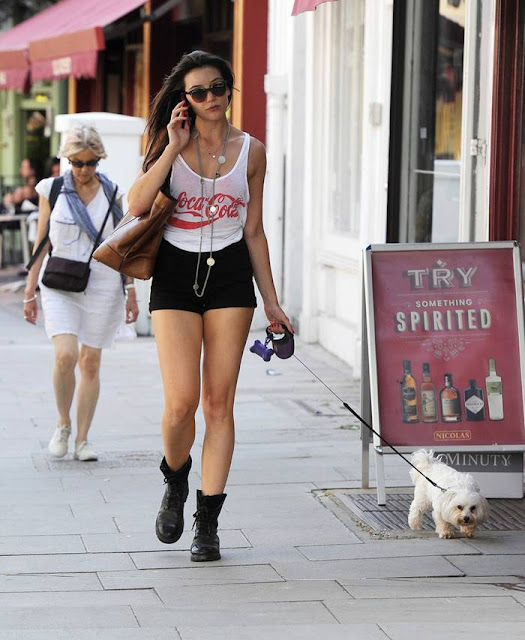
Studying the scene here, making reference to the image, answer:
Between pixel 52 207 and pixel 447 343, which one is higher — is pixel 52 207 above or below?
above

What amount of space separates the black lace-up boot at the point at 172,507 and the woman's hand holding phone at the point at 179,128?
1279 millimetres

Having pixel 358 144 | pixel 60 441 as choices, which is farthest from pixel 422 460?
pixel 358 144

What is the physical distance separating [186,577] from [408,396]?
1646 millimetres

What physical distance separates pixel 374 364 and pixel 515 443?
29.7 inches

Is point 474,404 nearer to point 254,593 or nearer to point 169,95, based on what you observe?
point 254,593

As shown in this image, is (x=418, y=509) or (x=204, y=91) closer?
(x=204, y=91)

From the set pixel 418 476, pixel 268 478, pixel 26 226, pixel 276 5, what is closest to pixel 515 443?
pixel 418 476

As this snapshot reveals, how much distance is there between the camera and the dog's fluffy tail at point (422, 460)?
6191mm

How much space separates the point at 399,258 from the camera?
659 cm

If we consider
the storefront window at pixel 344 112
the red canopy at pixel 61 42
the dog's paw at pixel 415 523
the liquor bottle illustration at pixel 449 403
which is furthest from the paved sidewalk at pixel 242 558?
the red canopy at pixel 61 42

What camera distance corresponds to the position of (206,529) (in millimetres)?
5570

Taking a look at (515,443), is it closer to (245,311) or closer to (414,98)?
(245,311)

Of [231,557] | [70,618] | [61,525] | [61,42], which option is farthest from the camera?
[61,42]

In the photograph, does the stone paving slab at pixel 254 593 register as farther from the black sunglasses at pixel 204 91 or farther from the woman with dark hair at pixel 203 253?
the black sunglasses at pixel 204 91
